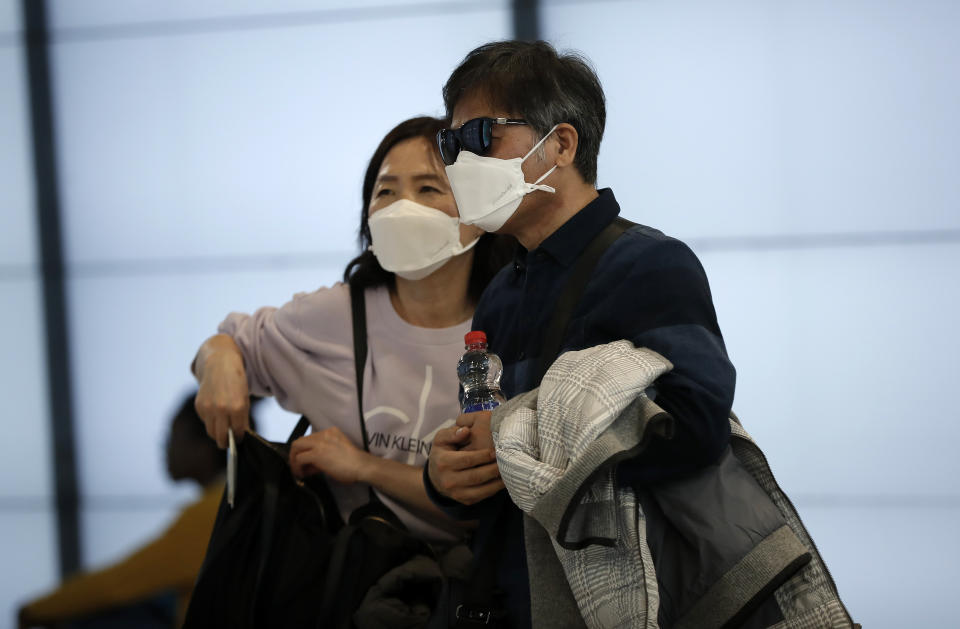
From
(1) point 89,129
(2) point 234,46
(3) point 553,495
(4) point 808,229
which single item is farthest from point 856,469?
(1) point 89,129

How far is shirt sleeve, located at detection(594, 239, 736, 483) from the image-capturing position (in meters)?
1.17

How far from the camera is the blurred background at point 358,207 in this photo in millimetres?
3025

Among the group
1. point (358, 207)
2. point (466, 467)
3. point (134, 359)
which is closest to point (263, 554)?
point (466, 467)

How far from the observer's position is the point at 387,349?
6.39 feet

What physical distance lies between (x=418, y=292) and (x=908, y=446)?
6.57 ft

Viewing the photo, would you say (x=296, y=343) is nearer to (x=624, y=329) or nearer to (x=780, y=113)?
(x=624, y=329)

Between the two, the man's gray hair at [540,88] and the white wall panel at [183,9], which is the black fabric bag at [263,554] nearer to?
the man's gray hair at [540,88]

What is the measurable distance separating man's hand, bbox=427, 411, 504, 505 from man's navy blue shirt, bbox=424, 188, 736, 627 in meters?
0.06

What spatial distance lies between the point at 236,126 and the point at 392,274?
5.64ft

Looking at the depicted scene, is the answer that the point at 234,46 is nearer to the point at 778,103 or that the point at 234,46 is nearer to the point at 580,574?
the point at 778,103

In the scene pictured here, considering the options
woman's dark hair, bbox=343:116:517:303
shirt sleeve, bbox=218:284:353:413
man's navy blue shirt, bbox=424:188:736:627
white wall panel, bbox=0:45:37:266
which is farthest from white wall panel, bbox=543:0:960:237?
white wall panel, bbox=0:45:37:266

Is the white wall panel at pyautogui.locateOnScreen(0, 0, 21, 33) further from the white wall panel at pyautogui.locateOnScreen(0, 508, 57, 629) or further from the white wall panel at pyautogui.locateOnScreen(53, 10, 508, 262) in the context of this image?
the white wall panel at pyautogui.locateOnScreen(0, 508, 57, 629)

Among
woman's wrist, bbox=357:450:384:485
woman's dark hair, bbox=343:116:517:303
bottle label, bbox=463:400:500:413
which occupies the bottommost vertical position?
woman's wrist, bbox=357:450:384:485

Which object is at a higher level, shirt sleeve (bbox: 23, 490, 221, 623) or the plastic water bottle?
the plastic water bottle
